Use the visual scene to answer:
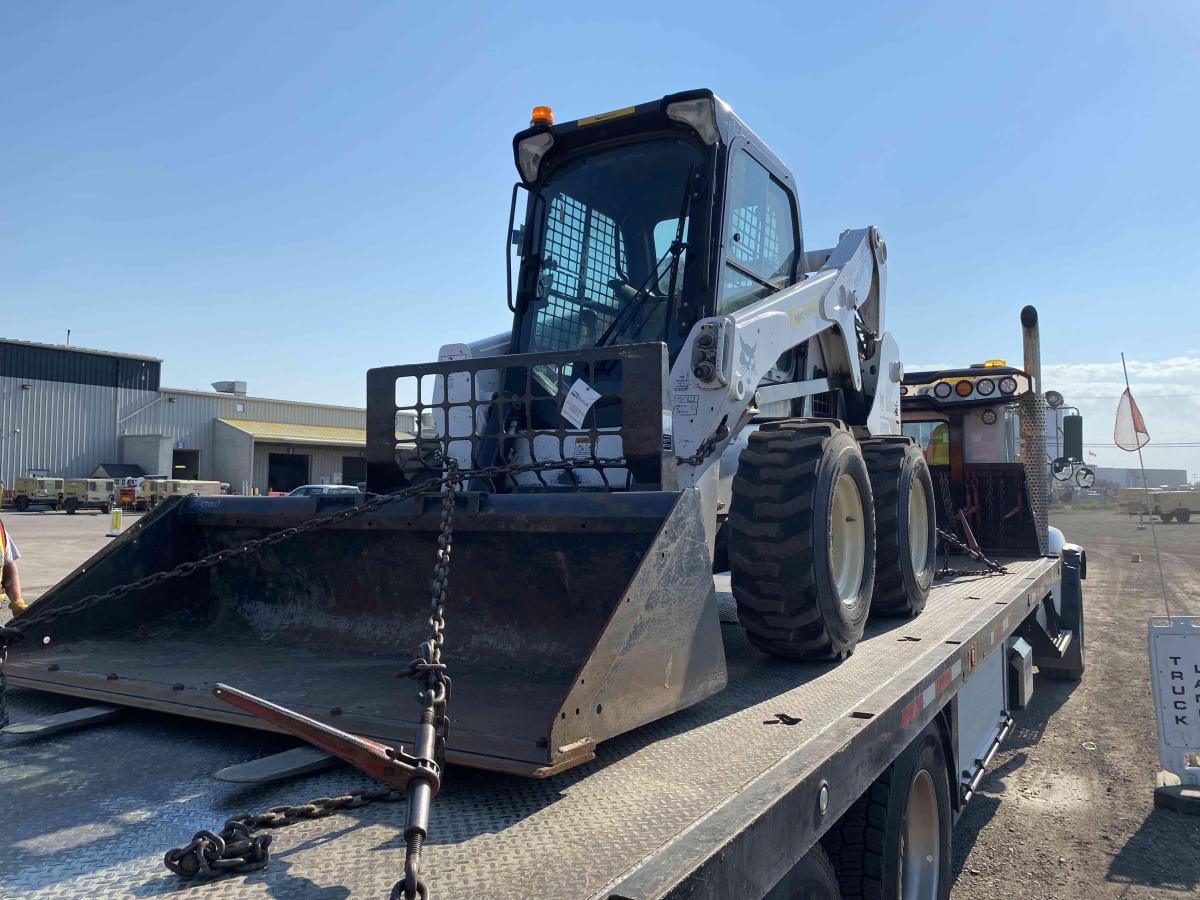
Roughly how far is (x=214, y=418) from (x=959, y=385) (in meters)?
42.2

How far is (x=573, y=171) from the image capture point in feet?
16.6

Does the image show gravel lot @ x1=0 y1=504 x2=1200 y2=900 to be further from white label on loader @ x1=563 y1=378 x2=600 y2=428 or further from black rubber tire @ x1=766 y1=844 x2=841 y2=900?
white label on loader @ x1=563 y1=378 x2=600 y2=428

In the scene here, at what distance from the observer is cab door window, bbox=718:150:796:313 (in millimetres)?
4594

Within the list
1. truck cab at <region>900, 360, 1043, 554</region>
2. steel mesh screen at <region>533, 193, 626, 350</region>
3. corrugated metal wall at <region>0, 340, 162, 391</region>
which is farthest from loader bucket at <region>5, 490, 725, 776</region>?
corrugated metal wall at <region>0, 340, 162, 391</region>

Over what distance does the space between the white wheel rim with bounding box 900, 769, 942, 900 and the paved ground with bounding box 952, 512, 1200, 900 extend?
33.4 inches

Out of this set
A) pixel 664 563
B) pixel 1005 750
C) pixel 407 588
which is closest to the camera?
pixel 664 563

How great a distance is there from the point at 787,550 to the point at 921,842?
4.54ft

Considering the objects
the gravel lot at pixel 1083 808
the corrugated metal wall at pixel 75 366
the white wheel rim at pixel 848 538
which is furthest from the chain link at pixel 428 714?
the corrugated metal wall at pixel 75 366

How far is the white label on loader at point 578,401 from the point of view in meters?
3.83

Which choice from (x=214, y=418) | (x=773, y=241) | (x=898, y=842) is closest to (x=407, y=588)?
(x=898, y=842)

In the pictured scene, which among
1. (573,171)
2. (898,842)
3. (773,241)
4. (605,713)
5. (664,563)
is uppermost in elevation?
(573,171)

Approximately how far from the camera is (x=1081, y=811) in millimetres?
5418

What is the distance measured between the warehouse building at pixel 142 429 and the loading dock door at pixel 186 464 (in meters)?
0.05

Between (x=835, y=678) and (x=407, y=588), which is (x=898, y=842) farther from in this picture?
(x=407, y=588)
